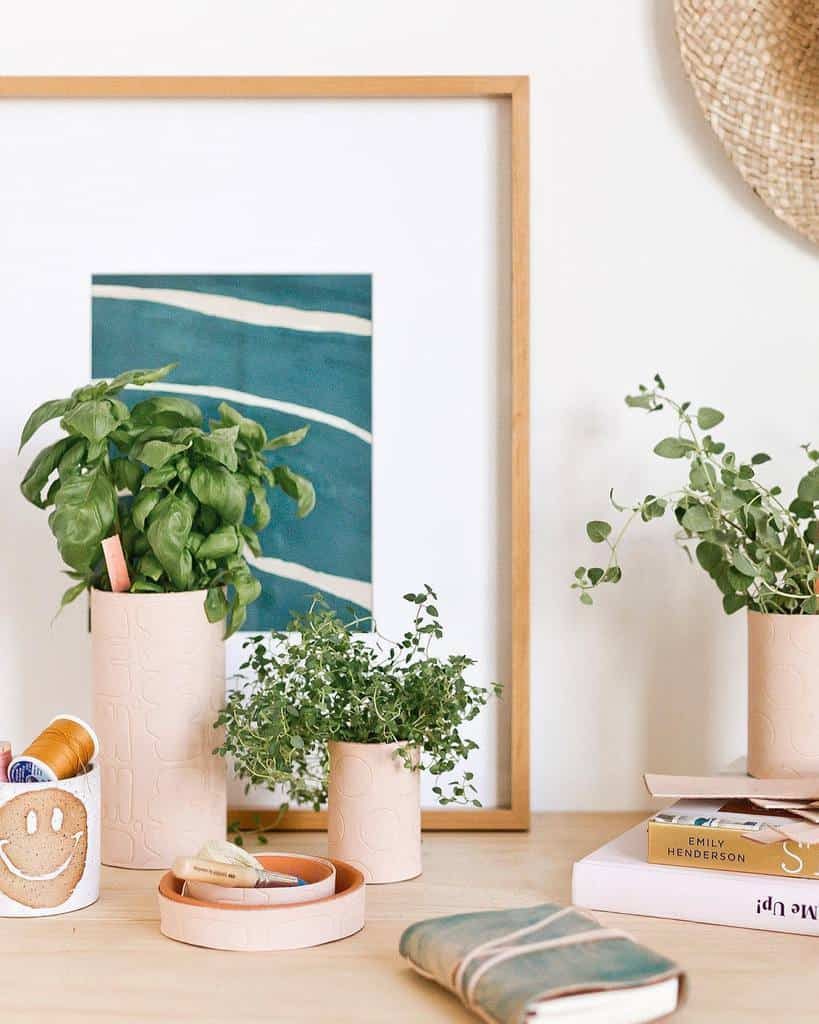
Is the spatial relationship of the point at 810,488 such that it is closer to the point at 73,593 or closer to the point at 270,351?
the point at 270,351

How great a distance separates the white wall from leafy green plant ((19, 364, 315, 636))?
19 cm

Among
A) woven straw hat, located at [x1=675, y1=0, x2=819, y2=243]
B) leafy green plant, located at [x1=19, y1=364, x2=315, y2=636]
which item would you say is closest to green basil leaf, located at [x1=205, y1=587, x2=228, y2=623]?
leafy green plant, located at [x1=19, y1=364, x2=315, y2=636]

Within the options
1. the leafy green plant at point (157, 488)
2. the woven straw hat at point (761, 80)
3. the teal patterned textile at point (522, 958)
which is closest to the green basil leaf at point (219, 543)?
the leafy green plant at point (157, 488)

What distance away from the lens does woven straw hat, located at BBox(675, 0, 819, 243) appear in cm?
104

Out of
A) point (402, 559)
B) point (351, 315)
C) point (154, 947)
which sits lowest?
point (154, 947)

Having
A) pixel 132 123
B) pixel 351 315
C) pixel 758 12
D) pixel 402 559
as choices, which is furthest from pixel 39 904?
pixel 758 12

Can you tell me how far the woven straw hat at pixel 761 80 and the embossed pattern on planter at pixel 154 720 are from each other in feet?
2.05

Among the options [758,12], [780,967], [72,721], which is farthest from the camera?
[758,12]

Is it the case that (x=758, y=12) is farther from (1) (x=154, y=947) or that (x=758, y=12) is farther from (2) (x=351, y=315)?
(1) (x=154, y=947)

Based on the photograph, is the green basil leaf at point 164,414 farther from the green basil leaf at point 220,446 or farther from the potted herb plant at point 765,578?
the potted herb plant at point 765,578

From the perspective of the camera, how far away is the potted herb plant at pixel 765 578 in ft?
2.96

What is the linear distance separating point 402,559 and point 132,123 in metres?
0.47

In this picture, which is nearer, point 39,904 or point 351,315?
point 39,904

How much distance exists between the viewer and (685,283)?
1.09 metres
